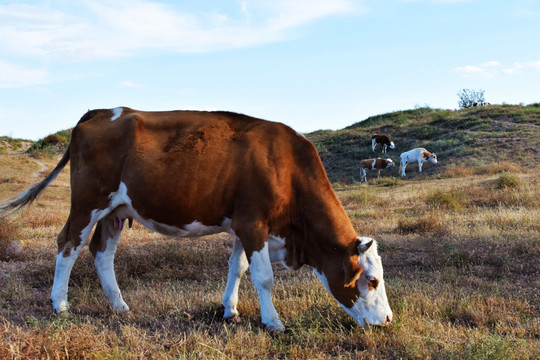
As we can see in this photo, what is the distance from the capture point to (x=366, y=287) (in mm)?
4941

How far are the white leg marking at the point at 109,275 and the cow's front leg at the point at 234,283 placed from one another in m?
1.26

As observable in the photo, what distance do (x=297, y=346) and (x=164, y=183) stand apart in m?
2.20

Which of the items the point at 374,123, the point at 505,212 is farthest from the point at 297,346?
the point at 374,123

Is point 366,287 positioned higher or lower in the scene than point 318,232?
lower

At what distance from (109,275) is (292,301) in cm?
232

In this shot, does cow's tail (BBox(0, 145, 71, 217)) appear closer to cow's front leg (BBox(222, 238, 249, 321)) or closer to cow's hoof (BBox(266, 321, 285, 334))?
cow's front leg (BBox(222, 238, 249, 321))

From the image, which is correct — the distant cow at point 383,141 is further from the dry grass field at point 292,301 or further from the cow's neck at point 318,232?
the cow's neck at point 318,232

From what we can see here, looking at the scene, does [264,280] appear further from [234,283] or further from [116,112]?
[116,112]

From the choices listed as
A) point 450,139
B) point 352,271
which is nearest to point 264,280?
point 352,271

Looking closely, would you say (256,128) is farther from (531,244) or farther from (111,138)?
(531,244)

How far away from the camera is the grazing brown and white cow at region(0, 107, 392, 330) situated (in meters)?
5.14

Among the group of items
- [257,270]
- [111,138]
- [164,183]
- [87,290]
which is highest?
[111,138]

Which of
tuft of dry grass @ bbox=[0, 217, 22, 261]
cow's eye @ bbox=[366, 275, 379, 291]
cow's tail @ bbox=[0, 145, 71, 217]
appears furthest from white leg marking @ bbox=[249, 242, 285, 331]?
tuft of dry grass @ bbox=[0, 217, 22, 261]

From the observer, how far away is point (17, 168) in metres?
26.1
